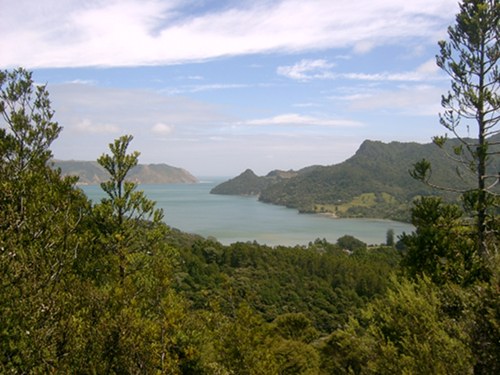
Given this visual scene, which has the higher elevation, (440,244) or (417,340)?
(440,244)

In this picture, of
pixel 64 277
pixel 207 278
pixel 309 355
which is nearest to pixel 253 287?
pixel 207 278

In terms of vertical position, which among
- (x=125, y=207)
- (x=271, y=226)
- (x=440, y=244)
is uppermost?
(x=125, y=207)

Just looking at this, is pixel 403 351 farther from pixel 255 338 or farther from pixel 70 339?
pixel 70 339

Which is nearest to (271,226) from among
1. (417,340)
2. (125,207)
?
(125,207)

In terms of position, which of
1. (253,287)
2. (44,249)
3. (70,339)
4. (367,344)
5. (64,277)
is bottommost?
(253,287)

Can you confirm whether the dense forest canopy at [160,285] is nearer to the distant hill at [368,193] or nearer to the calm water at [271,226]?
the calm water at [271,226]

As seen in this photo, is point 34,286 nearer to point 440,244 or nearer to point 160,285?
point 160,285

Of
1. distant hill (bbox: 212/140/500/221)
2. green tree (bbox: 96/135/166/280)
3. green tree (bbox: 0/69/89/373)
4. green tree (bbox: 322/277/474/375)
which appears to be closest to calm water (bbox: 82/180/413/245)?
distant hill (bbox: 212/140/500/221)

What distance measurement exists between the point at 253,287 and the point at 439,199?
146 ft

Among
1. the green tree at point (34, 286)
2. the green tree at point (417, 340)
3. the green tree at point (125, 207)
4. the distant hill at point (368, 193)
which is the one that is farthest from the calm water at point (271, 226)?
the green tree at point (34, 286)

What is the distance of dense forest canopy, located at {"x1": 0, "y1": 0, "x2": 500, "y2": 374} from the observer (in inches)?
176

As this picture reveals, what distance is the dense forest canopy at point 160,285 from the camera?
4.47 m

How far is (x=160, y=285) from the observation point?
558 cm

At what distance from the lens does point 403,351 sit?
6.51m
